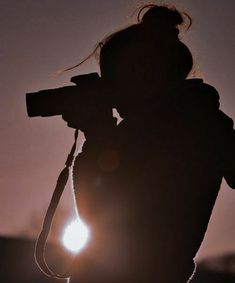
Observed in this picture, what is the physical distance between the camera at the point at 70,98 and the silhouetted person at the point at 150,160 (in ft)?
0.09

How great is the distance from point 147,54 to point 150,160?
1.35 ft

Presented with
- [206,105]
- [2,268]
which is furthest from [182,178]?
[2,268]

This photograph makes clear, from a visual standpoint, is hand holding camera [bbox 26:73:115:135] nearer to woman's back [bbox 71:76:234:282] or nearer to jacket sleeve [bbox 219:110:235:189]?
woman's back [bbox 71:76:234:282]

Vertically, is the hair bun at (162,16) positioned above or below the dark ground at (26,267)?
below

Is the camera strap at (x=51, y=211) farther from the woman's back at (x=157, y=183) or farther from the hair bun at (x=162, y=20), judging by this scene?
the hair bun at (x=162, y=20)

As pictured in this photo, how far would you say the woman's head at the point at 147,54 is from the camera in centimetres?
280

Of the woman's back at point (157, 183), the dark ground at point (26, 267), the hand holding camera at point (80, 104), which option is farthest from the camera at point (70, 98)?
the dark ground at point (26, 267)

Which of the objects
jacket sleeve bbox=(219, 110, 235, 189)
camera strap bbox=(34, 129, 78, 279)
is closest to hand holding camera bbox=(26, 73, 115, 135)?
camera strap bbox=(34, 129, 78, 279)

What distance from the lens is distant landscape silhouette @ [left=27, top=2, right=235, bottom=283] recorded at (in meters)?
2.72

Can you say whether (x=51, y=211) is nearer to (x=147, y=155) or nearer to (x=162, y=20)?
(x=147, y=155)

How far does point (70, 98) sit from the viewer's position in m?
2.70

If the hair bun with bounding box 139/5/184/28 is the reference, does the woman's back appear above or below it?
below

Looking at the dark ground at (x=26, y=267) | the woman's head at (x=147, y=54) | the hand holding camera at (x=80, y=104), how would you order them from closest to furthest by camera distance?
the hand holding camera at (x=80, y=104) < the woman's head at (x=147, y=54) < the dark ground at (x=26, y=267)

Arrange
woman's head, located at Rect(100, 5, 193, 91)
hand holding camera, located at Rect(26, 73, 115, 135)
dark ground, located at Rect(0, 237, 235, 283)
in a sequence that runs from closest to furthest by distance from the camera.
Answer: hand holding camera, located at Rect(26, 73, 115, 135) < woman's head, located at Rect(100, 5, 193, 91) < dark ground, located at Rect(0, 237, 235, 283)
